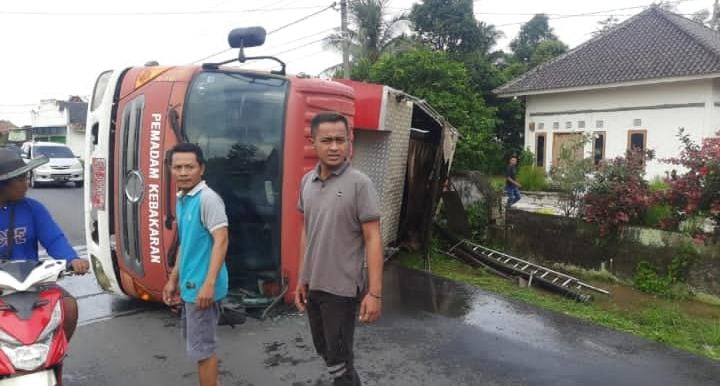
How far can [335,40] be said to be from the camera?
72.3 ft

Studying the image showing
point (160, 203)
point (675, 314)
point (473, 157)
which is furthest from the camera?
point (473, 157)

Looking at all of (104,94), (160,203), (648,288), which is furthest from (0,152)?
(648,288)

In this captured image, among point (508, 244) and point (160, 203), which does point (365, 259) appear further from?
point (508, 244)

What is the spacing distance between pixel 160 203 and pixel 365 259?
2.17 metres

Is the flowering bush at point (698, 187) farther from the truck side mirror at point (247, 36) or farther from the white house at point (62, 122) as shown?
the white house at point (62, 122)

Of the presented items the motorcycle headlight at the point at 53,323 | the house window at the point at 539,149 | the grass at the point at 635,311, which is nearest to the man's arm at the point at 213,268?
the motorcycle headlight at the point at 53,323

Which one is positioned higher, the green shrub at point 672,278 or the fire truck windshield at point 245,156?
the fire truck windshield at point 245,156

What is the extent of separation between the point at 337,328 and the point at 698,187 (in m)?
5.40

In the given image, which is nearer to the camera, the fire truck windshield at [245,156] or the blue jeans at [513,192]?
the fire truck windshield at [245,156]

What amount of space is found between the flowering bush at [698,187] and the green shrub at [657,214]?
102mm

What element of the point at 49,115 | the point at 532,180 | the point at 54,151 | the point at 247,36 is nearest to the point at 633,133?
the point at 532,180

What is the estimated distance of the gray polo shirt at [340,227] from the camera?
2.75 meters

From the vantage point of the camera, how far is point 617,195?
7184 millimetres

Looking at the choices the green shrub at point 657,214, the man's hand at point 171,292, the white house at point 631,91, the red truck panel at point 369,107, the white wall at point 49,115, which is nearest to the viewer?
the man's hand at point 171,292
